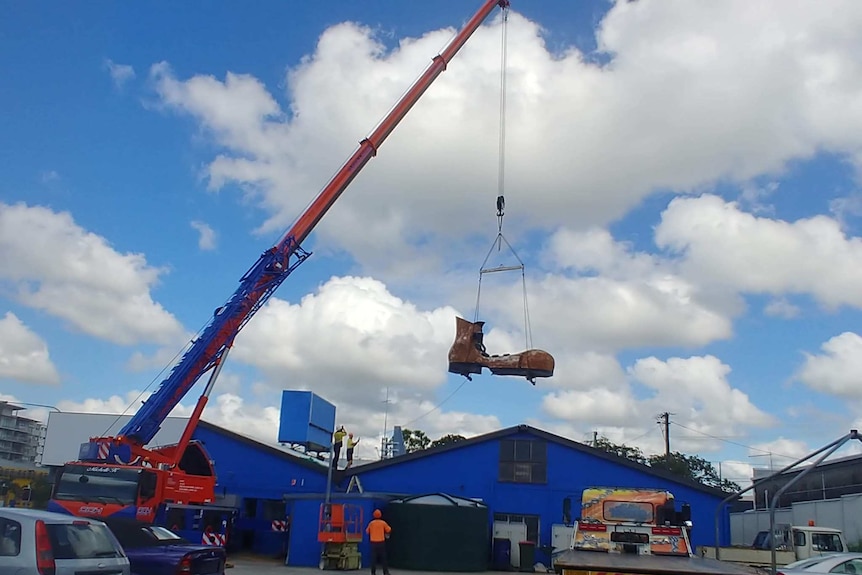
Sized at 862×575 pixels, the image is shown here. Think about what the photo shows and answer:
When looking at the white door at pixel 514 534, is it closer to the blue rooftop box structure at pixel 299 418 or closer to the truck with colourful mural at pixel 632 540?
the blue rooftop box structure at pixel 299 418

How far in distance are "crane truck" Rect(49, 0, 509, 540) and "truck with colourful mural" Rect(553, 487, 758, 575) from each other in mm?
9910

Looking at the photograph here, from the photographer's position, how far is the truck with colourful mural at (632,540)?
Answer: 853 cm

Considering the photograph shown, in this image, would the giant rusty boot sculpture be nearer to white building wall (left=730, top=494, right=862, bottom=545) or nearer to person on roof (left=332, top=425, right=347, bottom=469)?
person on roof (left=332, top=425, right=347, bottom=469)

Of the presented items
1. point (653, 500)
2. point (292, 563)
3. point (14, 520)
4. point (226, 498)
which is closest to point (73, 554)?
point (14, 520)

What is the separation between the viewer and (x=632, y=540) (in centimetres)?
1295

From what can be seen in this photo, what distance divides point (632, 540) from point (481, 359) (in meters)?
7.27

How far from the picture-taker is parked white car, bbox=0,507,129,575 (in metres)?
8.02

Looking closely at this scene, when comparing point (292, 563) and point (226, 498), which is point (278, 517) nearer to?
point (226, 498)

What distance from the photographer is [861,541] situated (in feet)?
94.9

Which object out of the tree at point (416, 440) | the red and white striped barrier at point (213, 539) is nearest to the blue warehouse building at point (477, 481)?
the red and white striped barrier at point (213, 539)

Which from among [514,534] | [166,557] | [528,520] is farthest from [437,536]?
[166,557]

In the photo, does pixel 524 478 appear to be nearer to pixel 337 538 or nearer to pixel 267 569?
pixel 337 538

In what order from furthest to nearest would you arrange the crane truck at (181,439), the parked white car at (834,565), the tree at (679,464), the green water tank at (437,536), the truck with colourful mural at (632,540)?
the tree at (679,464), the green water tank at (437,536), the crane truck at (181,439), the parked white car at (834,565), the truck with colourful mural at (632,540)

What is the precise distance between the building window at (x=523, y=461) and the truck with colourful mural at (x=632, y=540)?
1357 cm
